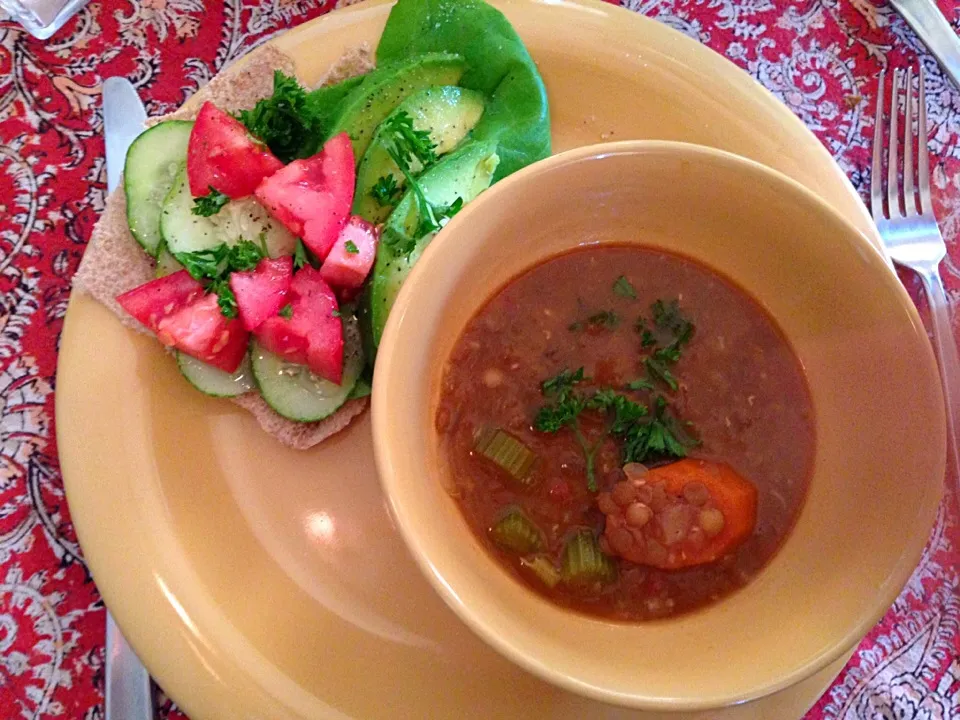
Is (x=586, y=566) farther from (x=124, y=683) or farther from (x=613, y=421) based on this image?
(x=124, y=683)

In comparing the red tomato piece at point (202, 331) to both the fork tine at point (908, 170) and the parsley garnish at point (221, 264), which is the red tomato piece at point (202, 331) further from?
the fork tine at point (908, 170)

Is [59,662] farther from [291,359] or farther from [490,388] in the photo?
[490,388]

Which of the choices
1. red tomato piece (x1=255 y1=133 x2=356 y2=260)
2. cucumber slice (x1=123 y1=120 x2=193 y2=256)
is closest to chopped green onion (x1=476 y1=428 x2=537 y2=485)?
red tomato piece (x1=255 y1=133 x2=356 y2=260)

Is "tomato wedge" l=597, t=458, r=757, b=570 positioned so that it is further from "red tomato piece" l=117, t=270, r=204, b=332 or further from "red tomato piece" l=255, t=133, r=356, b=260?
"red tomato piece" l=117, t=270, r=204, b=332

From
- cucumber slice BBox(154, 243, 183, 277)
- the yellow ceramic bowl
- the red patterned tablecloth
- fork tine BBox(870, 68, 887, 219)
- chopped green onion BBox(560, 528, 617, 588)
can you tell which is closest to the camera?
the yellow ceramic bowl

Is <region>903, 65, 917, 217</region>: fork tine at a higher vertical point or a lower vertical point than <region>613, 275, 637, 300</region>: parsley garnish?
lower

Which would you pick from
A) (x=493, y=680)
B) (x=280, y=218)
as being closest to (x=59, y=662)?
(x=493, y=680)
